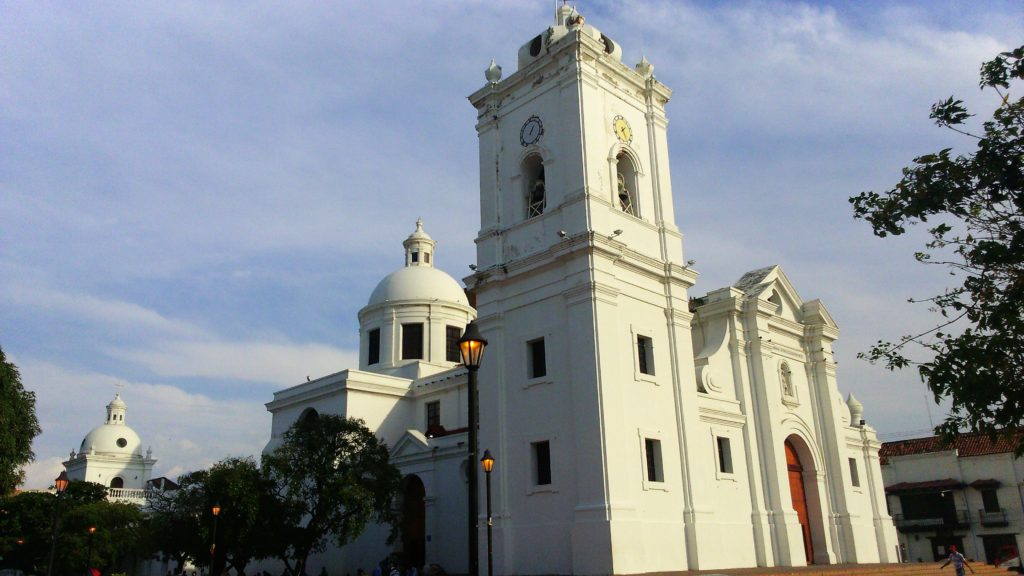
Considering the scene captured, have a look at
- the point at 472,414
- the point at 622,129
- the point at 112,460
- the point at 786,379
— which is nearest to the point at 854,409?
the point at 786,379

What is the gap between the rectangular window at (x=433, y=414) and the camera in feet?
102

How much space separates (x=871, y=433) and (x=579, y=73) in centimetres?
1850

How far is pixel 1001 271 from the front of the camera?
9938mm

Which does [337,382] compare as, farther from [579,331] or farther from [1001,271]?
[1001,271]

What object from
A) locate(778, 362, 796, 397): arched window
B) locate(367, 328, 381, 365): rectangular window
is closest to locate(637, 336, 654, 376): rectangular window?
locate(778, 362, 796, 397): arched window

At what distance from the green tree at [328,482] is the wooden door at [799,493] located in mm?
12471

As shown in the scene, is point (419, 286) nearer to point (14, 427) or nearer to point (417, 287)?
point (417, 287)

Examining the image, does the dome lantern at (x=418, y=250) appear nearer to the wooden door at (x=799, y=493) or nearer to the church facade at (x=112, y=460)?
the wooden door at (x=799, y=493)

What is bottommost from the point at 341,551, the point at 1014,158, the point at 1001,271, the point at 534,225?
the point at 341,551

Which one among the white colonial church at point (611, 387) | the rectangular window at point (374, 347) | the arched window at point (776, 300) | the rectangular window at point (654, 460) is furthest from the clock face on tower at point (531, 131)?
the rectangular window at point (374, 347)

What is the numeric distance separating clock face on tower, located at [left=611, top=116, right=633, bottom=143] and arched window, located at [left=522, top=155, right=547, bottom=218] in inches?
89.8

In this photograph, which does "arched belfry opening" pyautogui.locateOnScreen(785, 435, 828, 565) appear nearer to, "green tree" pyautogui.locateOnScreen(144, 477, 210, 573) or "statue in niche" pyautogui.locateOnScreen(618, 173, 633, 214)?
"statue in niche" pyautogui.locateOnScreen(618, 173, 633, 214)

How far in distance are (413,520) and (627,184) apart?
13.4 meters

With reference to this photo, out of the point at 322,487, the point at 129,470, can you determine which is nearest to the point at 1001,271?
the point at 322,487
